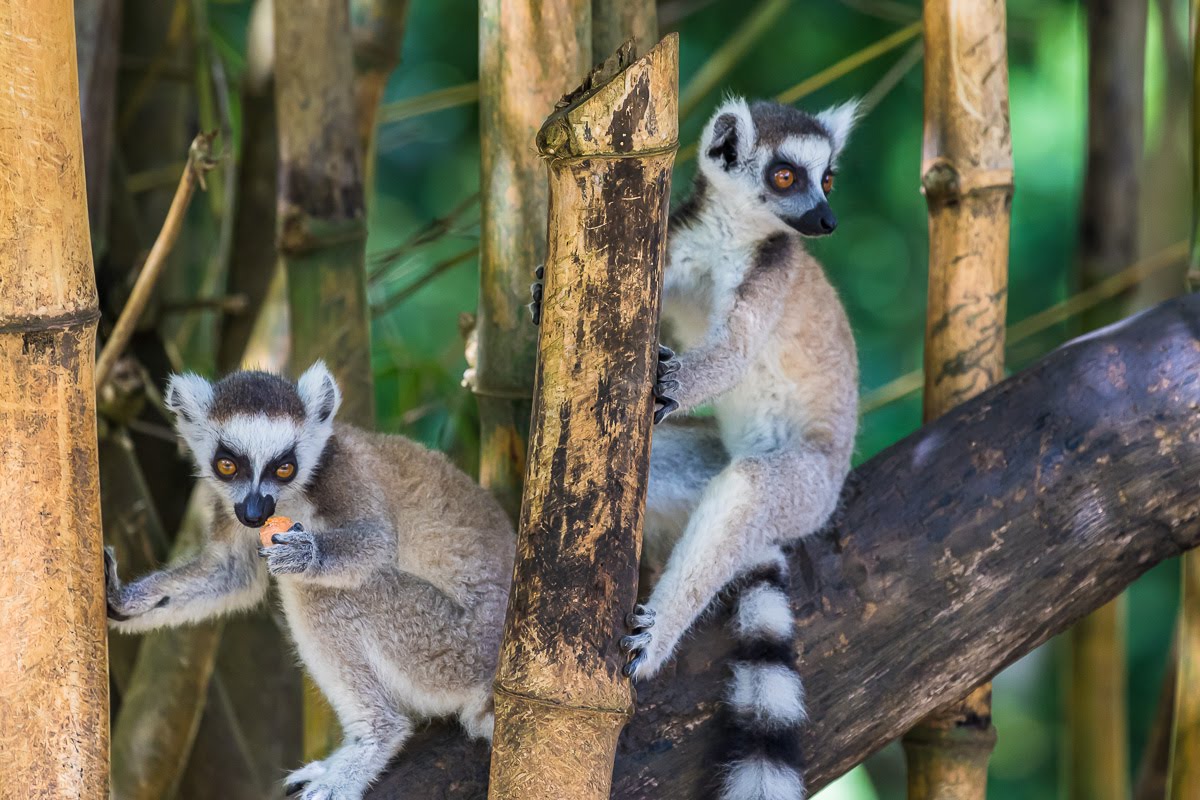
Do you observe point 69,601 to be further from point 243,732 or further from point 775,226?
point 243,732

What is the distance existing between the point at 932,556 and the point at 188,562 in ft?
6.22

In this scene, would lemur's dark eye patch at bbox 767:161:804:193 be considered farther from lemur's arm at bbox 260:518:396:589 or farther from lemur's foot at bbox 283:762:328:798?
lemur's foot at bbox 283:762:328:798

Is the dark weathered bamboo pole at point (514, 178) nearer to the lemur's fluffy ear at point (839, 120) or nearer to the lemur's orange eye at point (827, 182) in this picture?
the lemur's orange eye at point (827, 182)

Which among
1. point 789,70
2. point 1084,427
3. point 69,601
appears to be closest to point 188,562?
point 69,601

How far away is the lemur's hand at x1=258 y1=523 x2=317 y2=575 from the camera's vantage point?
2.71 meters

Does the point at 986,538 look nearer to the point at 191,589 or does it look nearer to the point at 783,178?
the point at 783,178

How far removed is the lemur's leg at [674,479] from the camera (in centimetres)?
369

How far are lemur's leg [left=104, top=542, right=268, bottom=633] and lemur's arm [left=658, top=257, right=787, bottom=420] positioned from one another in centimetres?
122

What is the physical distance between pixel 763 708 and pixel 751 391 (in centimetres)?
124

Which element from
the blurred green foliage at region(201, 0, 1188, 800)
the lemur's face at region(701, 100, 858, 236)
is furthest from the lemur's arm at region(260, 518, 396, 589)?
the blurred green foliage at region(201, 0, 1188, 800)

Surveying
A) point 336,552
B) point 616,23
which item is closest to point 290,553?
Result: point 336,552

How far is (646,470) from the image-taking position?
2234mm

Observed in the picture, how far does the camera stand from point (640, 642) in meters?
2.75

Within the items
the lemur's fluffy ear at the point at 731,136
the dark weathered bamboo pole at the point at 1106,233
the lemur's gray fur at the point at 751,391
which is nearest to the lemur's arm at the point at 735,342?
the lemur's gray fur at the point at 751,391
